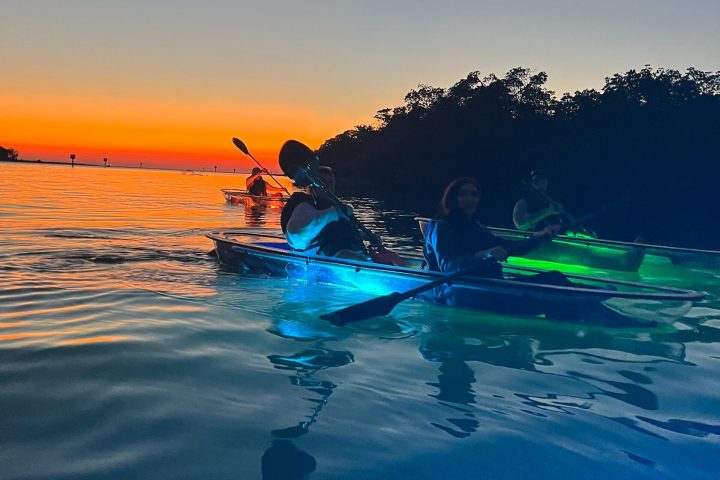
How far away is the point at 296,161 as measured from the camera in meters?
7.34

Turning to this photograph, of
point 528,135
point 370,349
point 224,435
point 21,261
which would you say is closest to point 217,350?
point 370,349

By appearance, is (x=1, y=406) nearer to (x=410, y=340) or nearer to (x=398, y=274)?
(x=410, y=340)

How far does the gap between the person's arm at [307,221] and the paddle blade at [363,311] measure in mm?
1761

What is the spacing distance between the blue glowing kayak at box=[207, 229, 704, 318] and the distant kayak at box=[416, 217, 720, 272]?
2958mm

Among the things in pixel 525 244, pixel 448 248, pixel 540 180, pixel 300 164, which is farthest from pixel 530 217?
pixel 300 164

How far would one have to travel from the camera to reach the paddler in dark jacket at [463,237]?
6.15m

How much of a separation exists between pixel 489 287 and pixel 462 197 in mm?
1005

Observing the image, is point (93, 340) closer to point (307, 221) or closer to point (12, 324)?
point (12, 324)

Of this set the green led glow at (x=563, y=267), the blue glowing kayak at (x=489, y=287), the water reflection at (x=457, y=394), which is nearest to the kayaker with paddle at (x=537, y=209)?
the green led glow at (x=563, y=267)

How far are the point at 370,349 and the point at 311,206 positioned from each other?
271 centimetres

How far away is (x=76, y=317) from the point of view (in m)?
5.73

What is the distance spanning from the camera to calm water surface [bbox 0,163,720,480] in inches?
119

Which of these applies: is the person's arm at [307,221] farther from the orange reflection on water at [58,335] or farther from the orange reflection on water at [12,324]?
the orange reflection on water at [12,324]

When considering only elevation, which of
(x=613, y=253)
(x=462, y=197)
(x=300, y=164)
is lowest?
(x=613, y=253)
